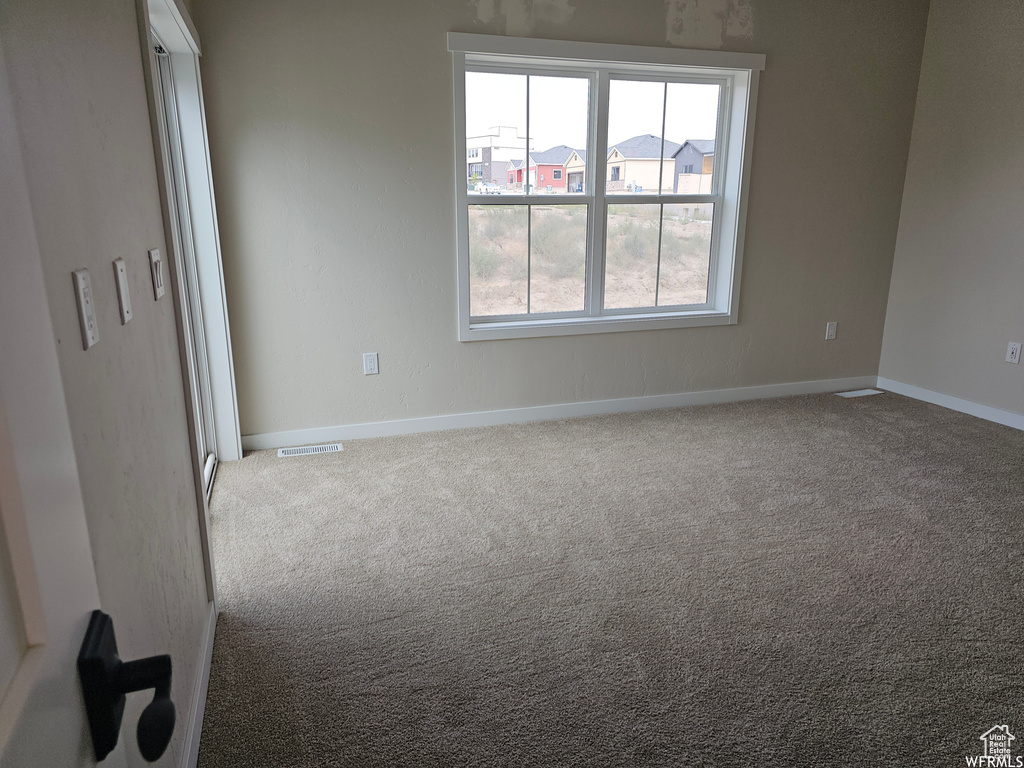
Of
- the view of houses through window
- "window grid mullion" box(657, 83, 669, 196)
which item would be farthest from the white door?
"window grid mullion" box(657, 83, 669, 196)

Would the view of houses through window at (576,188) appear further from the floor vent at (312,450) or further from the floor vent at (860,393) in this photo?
the floor vent at (860,393)

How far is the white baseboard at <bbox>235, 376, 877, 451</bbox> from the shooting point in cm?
359

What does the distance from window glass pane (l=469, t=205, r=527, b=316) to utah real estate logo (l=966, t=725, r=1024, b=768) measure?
282cm

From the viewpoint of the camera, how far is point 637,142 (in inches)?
150

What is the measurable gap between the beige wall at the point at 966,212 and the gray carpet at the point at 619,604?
2.42ft

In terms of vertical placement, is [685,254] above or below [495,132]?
below

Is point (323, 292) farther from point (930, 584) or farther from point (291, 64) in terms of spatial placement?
point (930, 584)

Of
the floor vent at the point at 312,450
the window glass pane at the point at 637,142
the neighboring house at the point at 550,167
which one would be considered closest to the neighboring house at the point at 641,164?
the window glass pane at the point at 637,142

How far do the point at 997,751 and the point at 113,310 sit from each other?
211cm

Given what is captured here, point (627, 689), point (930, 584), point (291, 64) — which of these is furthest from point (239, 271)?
point (930, 584)

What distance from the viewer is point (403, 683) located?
180 cm

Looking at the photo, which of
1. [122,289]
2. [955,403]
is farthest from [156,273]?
[955,403]

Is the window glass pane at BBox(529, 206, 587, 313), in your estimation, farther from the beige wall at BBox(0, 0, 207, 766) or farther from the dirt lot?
the beige wall at BBox(0, 0, 207, 766)

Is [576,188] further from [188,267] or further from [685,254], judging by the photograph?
[188,267]
